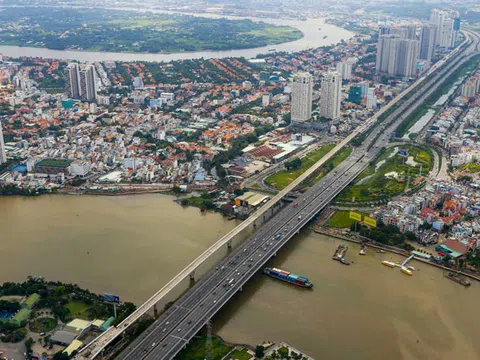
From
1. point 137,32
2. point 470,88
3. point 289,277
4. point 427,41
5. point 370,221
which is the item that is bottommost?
point 289,277

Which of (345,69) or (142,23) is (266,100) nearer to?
(345,69)

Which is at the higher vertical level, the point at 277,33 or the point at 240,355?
the point at 277,33

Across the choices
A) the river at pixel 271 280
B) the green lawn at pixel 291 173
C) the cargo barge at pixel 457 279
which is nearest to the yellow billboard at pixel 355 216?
the river at pixel 271 280

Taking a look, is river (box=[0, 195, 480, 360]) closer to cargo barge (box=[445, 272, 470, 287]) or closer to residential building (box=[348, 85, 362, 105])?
cargo barge (box=[445, 272, 470, 287])

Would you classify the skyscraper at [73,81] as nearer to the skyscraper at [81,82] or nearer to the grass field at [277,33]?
the skyscraper at [81,82]

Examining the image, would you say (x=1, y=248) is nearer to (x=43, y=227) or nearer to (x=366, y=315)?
(x=43, y=227)

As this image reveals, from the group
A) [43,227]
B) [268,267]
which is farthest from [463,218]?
[43,227]

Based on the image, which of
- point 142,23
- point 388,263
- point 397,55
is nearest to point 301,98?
point 388,263

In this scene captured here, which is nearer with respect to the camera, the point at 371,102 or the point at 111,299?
the point at 111,299
